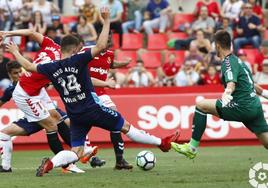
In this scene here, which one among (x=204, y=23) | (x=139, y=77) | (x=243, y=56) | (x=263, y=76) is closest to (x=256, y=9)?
(x=204, y=23)

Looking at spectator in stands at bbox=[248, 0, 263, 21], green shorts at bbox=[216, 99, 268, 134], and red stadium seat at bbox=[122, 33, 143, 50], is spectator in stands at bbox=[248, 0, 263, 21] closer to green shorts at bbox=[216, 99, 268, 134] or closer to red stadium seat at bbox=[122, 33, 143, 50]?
red stadium seat at bbox=[122, 33, 143, 50]

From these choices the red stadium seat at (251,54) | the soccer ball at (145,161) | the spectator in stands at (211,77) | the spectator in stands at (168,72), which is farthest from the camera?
the red stadium seat at (251,54)

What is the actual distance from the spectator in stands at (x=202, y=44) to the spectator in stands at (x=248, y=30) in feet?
3.04

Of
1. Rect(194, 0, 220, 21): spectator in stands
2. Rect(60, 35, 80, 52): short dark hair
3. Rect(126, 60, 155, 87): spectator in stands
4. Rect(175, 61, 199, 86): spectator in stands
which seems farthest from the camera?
Rect(194, 0, 220, 21): spectator in stands

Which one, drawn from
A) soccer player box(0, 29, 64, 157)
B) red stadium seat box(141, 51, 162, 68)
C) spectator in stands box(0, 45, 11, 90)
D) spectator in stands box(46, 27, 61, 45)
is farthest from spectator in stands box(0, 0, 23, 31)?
soccer player box(0, 29, 64, 157)

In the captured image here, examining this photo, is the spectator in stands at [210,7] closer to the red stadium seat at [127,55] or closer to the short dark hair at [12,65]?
the red stadium seat at [127,55]

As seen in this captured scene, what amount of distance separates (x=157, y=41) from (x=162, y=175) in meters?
13.8

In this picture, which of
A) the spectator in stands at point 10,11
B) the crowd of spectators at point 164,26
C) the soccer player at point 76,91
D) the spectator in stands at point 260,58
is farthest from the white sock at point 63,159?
the spectator in stands at point 10,11

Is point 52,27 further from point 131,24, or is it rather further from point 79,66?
point 79,66

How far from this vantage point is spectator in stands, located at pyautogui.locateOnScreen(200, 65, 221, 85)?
72.3 ft

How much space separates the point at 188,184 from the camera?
11297 millimetres

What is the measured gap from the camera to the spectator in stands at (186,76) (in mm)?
22375

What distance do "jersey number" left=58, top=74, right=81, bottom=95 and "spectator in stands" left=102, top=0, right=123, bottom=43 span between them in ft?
43.6

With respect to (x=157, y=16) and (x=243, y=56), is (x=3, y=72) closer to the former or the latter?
(x=243, y=56)
